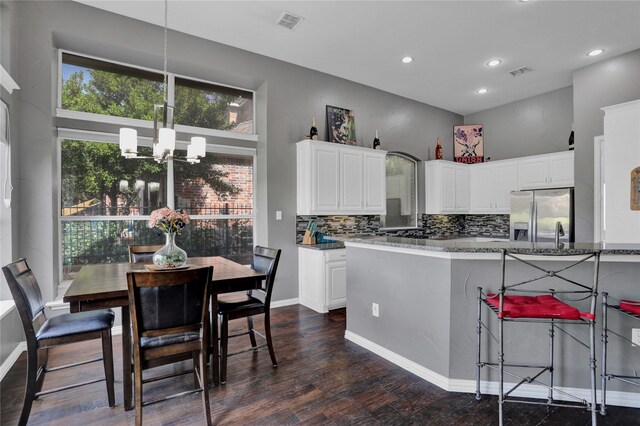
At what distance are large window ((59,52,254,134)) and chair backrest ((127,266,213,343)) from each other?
254 cm

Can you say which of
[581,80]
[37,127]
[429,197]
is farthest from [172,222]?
[581,80]

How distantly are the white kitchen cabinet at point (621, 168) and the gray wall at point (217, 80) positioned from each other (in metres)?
2.83

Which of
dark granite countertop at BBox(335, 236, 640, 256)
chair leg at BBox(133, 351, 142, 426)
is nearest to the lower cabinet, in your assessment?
dark granite countertop at BBox(335, 236, 640, 256)

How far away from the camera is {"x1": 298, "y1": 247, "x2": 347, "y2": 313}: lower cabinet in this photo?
4.11 m

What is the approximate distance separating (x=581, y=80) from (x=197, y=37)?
509cm

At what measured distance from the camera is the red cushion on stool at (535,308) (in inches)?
70.6

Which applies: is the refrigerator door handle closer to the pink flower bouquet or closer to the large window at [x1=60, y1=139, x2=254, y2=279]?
the large window at [x1=60, y1=139, x2=254, y2=279]

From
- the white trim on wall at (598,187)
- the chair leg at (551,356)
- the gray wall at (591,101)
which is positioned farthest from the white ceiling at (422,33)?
the chair leg at (551,356)

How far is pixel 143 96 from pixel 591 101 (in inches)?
226

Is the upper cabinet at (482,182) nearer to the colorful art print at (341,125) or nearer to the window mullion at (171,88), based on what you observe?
the colorful art print at (341,125)

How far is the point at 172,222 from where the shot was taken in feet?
7.78

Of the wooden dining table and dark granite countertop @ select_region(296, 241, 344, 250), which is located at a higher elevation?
dark granite countertop @ select_region(296, 241, 344, 250)

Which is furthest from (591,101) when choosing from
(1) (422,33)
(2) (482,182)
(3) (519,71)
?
(1) (422,33)

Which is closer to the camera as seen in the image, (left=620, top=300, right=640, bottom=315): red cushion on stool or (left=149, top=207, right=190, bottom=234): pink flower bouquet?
(left=620, top=300, right=640, bottom=315): red cushion on stool
